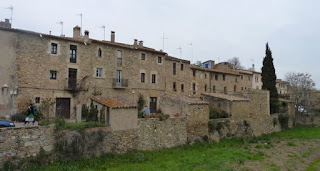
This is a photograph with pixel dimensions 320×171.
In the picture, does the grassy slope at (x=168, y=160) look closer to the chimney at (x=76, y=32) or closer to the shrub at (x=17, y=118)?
the shrub at (x=17, y=118)

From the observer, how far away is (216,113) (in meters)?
22.5

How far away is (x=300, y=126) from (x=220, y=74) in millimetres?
15038

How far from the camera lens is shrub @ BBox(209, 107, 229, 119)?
22.2 meters

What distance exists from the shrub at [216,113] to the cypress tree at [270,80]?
13.1 m

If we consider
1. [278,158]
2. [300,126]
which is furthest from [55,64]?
[300,126]

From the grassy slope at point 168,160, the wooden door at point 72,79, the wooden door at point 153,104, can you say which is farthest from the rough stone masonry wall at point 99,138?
the wooden door at point 72,79

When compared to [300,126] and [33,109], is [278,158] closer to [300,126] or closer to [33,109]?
[33,109]

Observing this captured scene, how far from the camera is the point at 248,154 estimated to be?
1689 cm

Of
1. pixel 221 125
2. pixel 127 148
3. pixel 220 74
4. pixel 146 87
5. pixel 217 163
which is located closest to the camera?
pixel 217 163

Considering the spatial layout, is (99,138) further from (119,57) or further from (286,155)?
(286,155)

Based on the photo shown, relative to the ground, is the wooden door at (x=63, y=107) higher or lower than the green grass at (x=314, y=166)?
higher

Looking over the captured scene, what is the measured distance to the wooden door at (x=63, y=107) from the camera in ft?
71.7

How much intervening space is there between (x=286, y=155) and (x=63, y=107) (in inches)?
850

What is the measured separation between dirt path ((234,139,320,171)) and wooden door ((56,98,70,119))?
1743cm
